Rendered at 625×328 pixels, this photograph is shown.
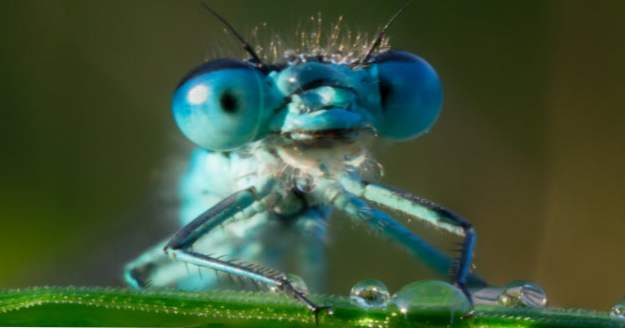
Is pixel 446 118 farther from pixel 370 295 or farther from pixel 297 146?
pixel 370 295

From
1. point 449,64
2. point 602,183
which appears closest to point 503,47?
point 449,64

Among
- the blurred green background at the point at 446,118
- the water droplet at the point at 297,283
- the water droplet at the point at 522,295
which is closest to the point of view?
the water droplet at the point at 522,295

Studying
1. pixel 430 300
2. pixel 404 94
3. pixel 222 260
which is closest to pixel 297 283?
pixel 222 260

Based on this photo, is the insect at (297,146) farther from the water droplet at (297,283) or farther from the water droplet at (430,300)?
the water droplet at (430,300)

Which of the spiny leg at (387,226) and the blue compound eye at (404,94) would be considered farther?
the spiny leg at (387,226)

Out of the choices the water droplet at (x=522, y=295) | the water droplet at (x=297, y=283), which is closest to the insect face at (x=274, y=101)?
the water droplet at (x=297, y=283)

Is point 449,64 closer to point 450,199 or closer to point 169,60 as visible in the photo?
point 450,199
